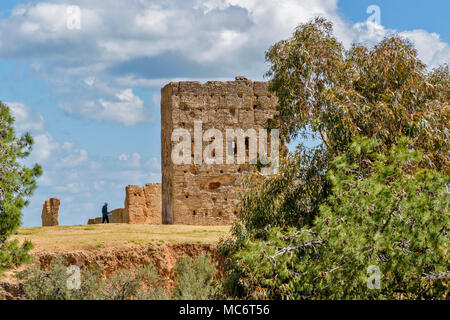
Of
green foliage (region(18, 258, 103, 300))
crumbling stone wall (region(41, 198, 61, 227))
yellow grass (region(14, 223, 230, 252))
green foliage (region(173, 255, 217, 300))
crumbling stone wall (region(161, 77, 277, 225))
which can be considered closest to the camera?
green foliage (region(18, 258, 103, 300))

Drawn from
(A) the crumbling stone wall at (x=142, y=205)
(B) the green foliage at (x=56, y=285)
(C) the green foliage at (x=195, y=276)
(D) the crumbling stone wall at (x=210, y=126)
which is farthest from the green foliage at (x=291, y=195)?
(A) the crumbling stone wall at (x=142, y=205)

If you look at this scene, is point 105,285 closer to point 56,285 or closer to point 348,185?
point 56,285

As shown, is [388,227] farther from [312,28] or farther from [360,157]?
[312,28]

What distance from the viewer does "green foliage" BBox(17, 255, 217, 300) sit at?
16.9 m

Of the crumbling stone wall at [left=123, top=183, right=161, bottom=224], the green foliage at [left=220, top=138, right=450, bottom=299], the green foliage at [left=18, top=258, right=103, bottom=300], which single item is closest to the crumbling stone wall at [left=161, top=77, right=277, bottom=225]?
the crumbling stone wall at [left=123, top=183, right=161, bottom=224]

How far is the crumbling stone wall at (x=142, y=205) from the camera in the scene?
1267 inches

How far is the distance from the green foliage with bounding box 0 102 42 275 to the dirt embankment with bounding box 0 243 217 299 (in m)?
1.32

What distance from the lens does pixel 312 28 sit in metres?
19.9

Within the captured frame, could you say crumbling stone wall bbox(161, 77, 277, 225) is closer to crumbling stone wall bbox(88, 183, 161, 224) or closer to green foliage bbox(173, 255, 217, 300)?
crumbling stone wall bbox(88, 183, 161, 224)

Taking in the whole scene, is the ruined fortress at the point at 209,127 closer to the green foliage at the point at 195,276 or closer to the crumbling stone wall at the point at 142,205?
the crumbling stone wall at the point at 142,205

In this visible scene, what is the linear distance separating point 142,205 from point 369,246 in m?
19.6

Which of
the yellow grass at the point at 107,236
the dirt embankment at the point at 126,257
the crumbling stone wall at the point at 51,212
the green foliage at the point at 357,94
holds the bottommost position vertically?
the dirt embankment at the point at 126,257

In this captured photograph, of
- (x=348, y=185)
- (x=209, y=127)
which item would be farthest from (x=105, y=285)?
(x=209, y=127)
